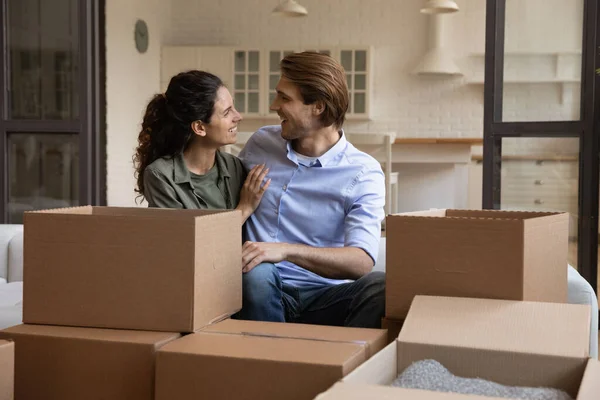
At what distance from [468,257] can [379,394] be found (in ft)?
1.63

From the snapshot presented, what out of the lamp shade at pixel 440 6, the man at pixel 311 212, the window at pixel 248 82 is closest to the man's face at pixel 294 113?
the man at pixel 311 212

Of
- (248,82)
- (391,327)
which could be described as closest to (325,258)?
(391,327)

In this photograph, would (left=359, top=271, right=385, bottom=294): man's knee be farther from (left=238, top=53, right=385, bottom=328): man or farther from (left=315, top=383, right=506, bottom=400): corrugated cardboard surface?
(left=315, top=383, right=506, bottom=400): corrugated cardboard surface

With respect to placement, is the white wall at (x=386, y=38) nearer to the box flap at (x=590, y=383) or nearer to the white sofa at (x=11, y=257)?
the white sofa at (x=11, y=257)

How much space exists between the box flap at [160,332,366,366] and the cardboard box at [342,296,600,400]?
0.08 metres

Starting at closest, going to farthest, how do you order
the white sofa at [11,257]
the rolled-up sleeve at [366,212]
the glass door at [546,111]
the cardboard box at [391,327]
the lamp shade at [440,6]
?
1. the cardboard box at [391,327]
2. the rolled-up sleeve at [366,212]
3. the white sofa at [11,257]
4. the glass door at [546,111]
5. the lamp shade at [440,6]

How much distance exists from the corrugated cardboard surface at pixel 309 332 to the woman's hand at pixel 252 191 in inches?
23.6

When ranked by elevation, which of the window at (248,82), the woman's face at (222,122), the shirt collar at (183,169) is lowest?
the shirt collar at (183,169)

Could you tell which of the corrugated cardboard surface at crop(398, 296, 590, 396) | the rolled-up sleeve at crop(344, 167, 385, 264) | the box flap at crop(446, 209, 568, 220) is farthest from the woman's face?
the corrugated cardboard surface at crop(398, 296, 590, 396)

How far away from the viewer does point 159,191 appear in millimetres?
2146

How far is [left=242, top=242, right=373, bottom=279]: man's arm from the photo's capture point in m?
2.05

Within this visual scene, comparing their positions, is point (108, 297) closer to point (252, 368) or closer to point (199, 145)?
point (252, 368)

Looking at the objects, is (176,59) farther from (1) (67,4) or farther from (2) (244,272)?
(2) (244,272)

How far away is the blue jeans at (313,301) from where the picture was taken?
1.91 m
